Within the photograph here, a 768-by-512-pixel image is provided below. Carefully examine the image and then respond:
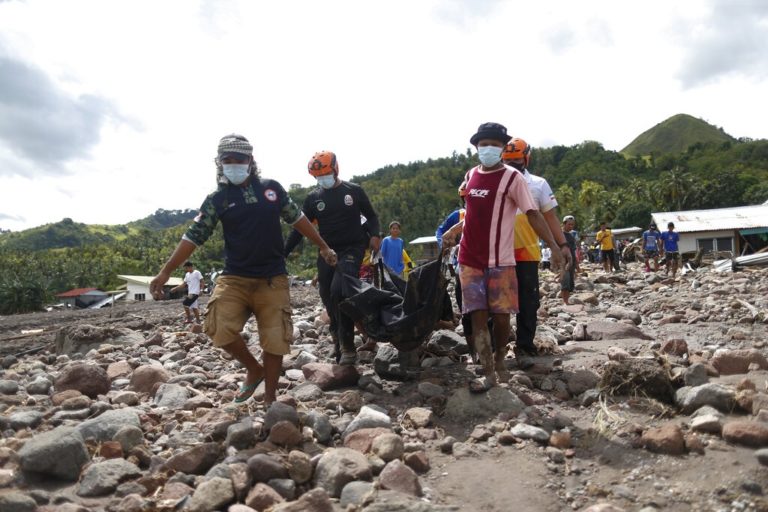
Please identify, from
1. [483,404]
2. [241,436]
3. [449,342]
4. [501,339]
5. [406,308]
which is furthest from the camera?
[449,342]

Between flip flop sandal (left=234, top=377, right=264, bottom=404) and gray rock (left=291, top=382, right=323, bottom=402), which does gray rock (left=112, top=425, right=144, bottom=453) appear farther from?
gray rock (left=291, top=382, right=323, bottom=402)

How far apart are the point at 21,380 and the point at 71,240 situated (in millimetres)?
180348

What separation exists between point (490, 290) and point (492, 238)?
1.16ft

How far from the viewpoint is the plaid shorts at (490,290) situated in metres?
3.85

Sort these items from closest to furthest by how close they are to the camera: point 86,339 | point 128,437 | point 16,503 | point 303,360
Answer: point 16,503 < point 128,437 < point 303,360 < point 86,339

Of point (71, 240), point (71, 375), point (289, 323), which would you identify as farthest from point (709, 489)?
point (71, 240)

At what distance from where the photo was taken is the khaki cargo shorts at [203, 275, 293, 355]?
3.71 m

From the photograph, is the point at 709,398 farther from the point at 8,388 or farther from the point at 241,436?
the point at 8,388

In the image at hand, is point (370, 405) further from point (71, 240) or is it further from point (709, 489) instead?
point (71, 240)

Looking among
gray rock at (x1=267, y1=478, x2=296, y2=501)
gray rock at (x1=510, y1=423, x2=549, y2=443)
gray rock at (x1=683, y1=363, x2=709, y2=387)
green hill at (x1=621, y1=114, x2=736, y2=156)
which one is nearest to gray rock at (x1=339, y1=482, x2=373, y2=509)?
gray rock at (x1=267, y1=478, x2=296, y2=501)

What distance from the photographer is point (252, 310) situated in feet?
12.8

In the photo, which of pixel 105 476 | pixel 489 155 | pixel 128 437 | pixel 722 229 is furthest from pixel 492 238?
pixel 722 229

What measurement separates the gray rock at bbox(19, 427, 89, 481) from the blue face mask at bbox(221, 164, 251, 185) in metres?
1.76

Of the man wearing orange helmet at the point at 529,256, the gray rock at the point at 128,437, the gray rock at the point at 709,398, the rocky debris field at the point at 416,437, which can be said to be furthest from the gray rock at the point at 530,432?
the gray rock at the point at 128,437
